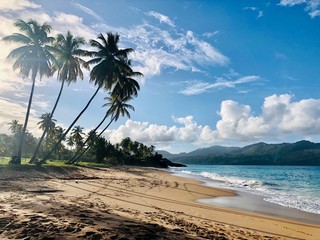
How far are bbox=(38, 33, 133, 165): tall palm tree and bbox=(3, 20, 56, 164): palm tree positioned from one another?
6.08 meters

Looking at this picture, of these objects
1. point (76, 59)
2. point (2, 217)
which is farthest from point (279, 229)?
point (76, 59)

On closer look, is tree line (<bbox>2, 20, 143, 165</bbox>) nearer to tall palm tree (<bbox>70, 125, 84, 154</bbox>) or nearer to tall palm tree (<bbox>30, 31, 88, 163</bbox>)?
tall palm tree (<bbox>30, 31, 88, 163</bbox>)

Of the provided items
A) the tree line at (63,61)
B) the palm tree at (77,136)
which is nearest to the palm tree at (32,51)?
the tree line at (63,61)

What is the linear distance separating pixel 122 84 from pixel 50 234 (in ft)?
105

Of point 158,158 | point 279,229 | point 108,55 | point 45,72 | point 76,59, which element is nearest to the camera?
point 279,229

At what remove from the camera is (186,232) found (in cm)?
616

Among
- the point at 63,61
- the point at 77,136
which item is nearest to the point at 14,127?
the point at 77,136

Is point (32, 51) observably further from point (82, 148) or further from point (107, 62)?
point (82, 148)

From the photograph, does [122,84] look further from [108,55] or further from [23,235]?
[23,235]

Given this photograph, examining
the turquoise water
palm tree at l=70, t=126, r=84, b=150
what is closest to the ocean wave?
the turquoise water

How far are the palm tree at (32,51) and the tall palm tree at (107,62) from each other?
6.08m

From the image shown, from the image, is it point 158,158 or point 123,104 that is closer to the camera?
point 123,104

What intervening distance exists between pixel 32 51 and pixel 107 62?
879cm

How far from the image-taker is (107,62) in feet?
108
